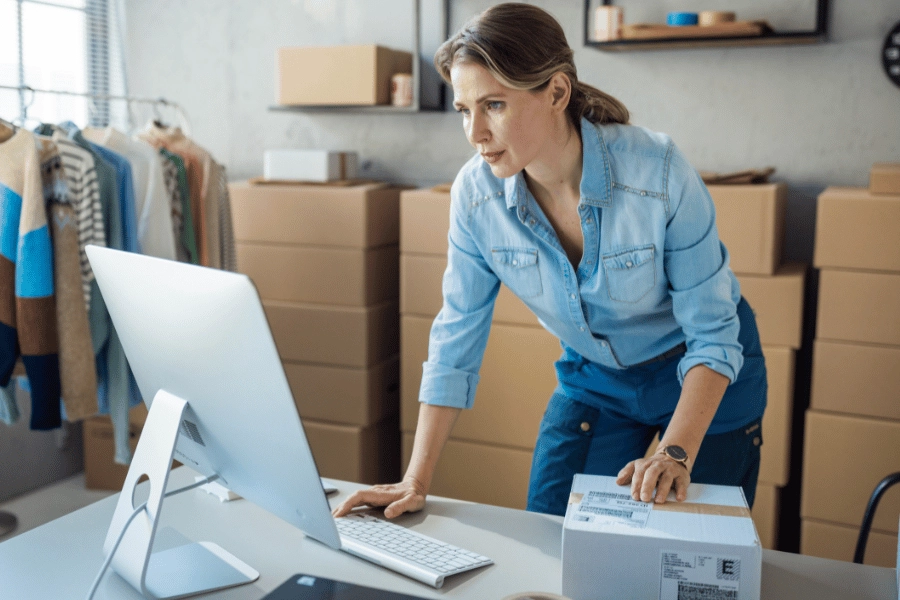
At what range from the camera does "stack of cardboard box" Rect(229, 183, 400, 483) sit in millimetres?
2818

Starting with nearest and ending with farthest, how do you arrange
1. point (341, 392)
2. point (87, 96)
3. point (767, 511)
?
1. point (767, 511)
2. point (87, 96)
3. point (341, 392)

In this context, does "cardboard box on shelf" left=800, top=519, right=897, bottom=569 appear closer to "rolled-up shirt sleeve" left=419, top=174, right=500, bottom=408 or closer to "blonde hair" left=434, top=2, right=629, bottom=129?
"rolled-up shirt sleeve" left=419, top=174, right=500, bottom=408

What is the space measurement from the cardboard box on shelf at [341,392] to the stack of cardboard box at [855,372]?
1330mm

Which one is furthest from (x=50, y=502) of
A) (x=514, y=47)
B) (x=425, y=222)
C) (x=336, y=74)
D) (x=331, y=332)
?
(x=514, y=47)

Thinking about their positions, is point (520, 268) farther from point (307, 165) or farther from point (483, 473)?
point (307, 165)

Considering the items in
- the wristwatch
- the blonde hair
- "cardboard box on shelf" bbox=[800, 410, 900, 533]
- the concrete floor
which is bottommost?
the concrete floor

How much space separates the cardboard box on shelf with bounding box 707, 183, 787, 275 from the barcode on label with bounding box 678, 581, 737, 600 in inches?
60.6

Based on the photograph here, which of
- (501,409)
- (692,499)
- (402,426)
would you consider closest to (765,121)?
(501,409)

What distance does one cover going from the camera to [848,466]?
7.72ft

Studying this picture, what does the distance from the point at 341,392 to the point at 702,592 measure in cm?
204

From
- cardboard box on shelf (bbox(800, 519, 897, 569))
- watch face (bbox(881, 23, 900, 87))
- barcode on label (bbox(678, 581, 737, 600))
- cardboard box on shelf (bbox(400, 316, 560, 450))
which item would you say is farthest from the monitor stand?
watch face (bbox(881, 23, 900, 87))

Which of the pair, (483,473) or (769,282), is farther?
(483,473)

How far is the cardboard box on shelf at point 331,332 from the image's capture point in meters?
2.83

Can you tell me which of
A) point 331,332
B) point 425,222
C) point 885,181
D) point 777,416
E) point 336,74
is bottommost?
point 777,416
